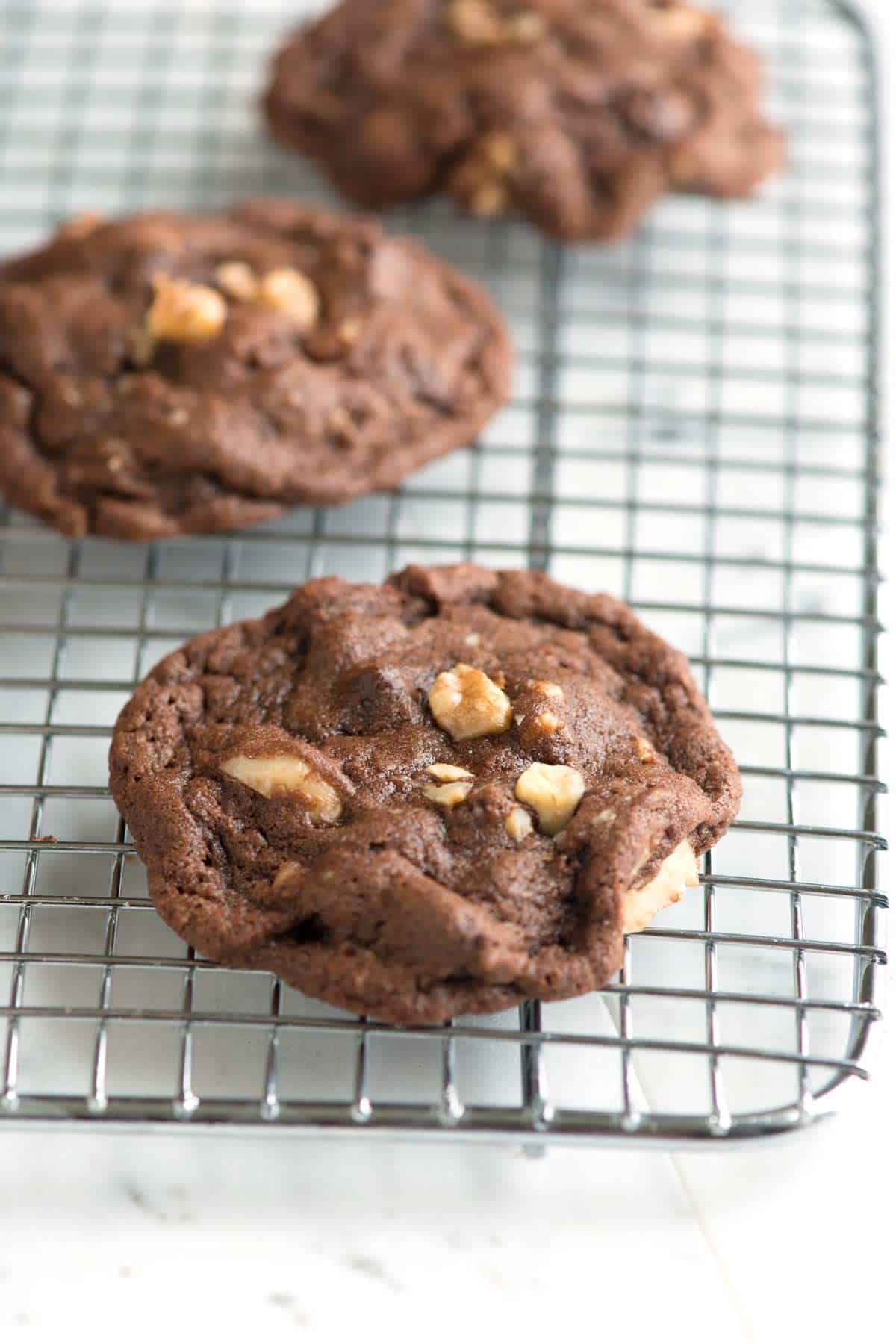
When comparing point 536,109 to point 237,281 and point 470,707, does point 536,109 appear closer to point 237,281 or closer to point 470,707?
point 237,281

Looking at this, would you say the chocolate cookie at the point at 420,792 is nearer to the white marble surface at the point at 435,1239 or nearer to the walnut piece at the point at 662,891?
the walnut piece at the point at 662,891

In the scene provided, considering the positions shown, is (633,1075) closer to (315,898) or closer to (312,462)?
(315,898)

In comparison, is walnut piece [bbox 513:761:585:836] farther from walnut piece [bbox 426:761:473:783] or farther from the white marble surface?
the white marble surface

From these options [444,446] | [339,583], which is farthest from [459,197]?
[339,583]

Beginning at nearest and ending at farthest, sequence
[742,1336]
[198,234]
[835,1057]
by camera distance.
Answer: [742,1336] < [835,1057] < [198,234]

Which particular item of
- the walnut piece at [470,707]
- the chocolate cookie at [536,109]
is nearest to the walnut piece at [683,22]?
the chocolate cookie at [536,109]

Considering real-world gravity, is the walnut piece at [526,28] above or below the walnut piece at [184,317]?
above
